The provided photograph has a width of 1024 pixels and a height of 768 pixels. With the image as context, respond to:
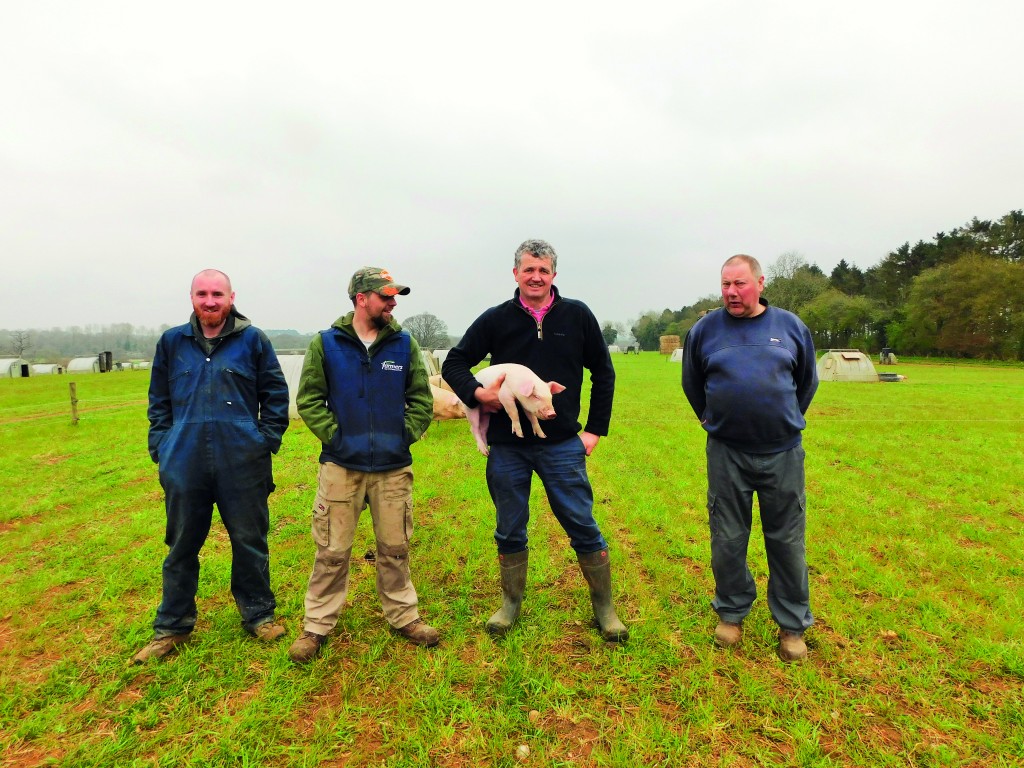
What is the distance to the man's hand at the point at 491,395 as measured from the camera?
371 centimetres

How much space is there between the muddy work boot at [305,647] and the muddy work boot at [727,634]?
9.78ft

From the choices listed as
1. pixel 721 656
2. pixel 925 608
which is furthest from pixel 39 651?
pixel 925 608

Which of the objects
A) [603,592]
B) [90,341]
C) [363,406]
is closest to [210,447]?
[363,406]

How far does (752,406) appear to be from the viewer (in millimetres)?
3547

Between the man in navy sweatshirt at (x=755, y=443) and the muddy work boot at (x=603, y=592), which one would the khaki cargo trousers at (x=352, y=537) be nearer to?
the muddy work boot at (x=603, y=592)

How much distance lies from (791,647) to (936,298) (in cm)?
5560

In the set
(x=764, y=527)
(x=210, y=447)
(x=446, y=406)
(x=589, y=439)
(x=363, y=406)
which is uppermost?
(x=363, y=406)

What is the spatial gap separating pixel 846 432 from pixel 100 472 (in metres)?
16.2

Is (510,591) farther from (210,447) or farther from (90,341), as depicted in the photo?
(90,341)

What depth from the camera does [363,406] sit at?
12.2 feet

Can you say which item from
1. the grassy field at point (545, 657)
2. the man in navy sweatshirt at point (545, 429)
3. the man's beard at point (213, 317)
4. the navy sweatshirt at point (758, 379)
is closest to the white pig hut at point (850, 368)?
the grassy field at point (545, 657)

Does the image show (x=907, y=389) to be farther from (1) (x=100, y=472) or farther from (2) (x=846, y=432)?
(1) (x=100, y=472)

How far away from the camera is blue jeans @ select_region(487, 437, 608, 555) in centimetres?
377

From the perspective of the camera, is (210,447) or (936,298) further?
(936,298)
